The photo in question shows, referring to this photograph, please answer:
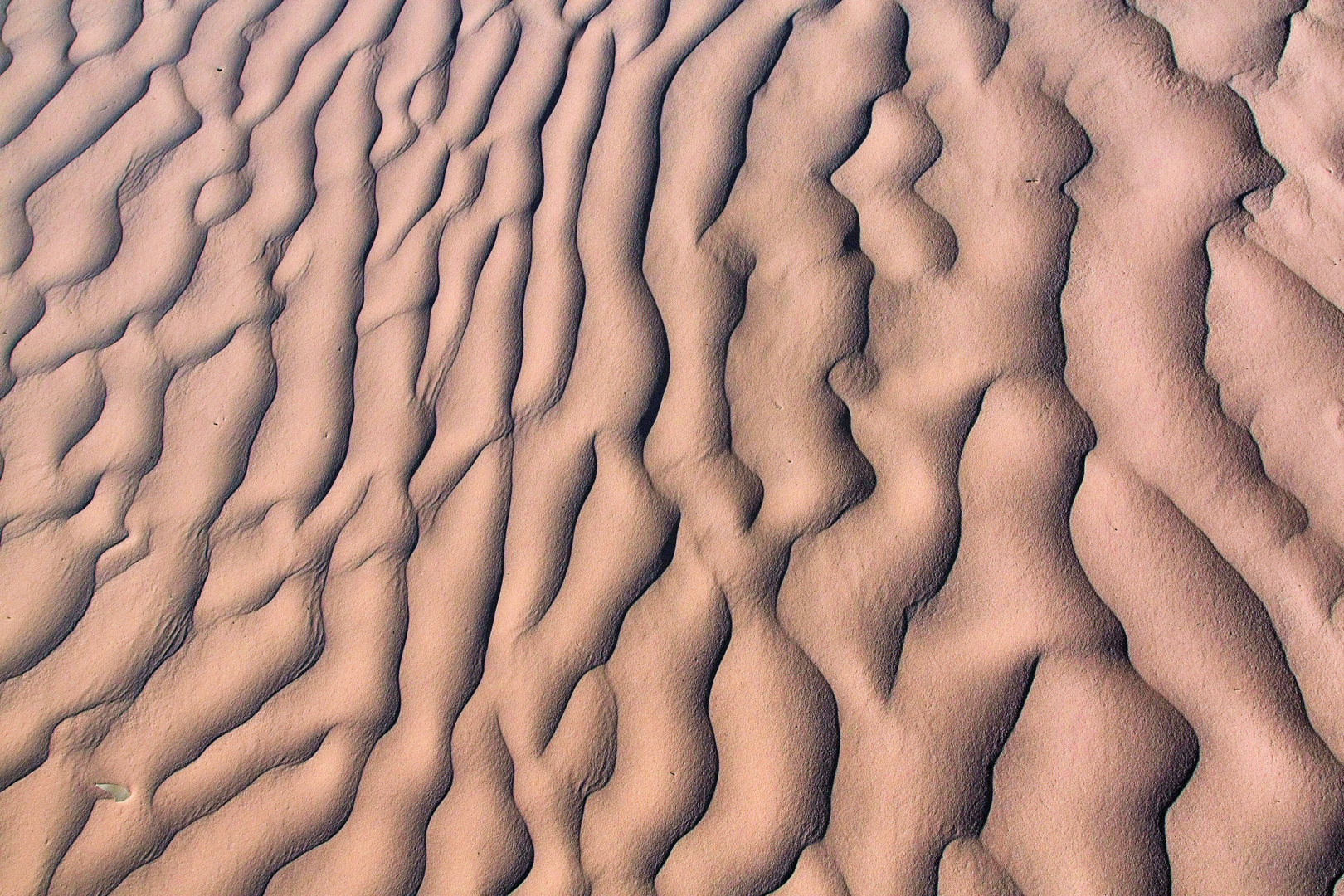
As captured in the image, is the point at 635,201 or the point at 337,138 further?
the point at 337,138

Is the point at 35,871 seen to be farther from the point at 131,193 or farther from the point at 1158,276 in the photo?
the point at 1158,276

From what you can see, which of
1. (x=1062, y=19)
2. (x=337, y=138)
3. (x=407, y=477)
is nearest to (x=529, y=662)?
(x=407, y=477)

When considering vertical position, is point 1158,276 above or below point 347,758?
above

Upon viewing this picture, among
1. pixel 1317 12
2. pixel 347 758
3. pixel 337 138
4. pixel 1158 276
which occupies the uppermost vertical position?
pixel 337 138

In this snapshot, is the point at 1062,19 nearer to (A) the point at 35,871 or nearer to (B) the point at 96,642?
(B) the point at 96,642

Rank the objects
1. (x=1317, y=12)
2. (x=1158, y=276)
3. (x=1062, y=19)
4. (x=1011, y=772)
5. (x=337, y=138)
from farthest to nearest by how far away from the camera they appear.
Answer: (x=337, y=138) < (x=1062, y=19) < (x=1317, y=12) < (x=1158, y=276) < (x=1011, y=772)

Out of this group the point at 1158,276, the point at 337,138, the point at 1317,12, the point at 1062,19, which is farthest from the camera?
the point at 337,138
